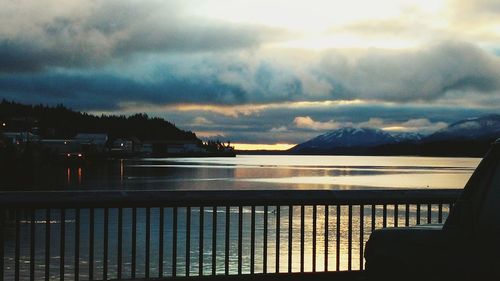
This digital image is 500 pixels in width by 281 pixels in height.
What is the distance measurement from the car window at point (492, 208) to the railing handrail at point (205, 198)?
5.63 m

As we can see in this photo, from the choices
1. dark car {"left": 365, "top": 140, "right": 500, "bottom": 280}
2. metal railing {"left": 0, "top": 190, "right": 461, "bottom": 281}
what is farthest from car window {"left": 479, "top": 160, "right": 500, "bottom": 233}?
metal railing {"left": 0, "top": 190, "right": 461, "bottom": 281}

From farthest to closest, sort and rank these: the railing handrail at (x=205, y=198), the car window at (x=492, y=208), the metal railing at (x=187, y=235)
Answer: the metal railing at (x=187, y=235) → the railing handrail at (x=205, y=198) → the car window at (x=492, y=208)

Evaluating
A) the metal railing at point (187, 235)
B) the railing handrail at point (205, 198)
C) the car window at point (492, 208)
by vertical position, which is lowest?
the metal railing at point (187, 235)

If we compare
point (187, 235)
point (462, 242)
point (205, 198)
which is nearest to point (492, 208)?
point (462, 242)

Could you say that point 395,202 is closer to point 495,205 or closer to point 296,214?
point 495,205

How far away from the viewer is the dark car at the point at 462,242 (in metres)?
4.37

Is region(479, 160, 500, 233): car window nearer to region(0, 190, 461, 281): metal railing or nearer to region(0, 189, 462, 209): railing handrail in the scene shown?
region(0, 190, 461, 281): metal railing

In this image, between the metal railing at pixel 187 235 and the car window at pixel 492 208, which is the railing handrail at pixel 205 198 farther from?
the car window at pixel 492 208

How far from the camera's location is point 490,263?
4.30 m

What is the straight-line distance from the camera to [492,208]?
4.41 metres

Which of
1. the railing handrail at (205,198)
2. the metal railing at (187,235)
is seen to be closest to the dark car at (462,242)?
the metal railing at (187,235)

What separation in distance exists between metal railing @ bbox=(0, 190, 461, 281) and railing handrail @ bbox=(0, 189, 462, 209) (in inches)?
0.4

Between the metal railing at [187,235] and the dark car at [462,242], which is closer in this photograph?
the dark car at [462,242]

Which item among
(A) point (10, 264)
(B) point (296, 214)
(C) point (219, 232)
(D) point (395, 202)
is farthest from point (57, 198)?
(B) point (296, 214)
